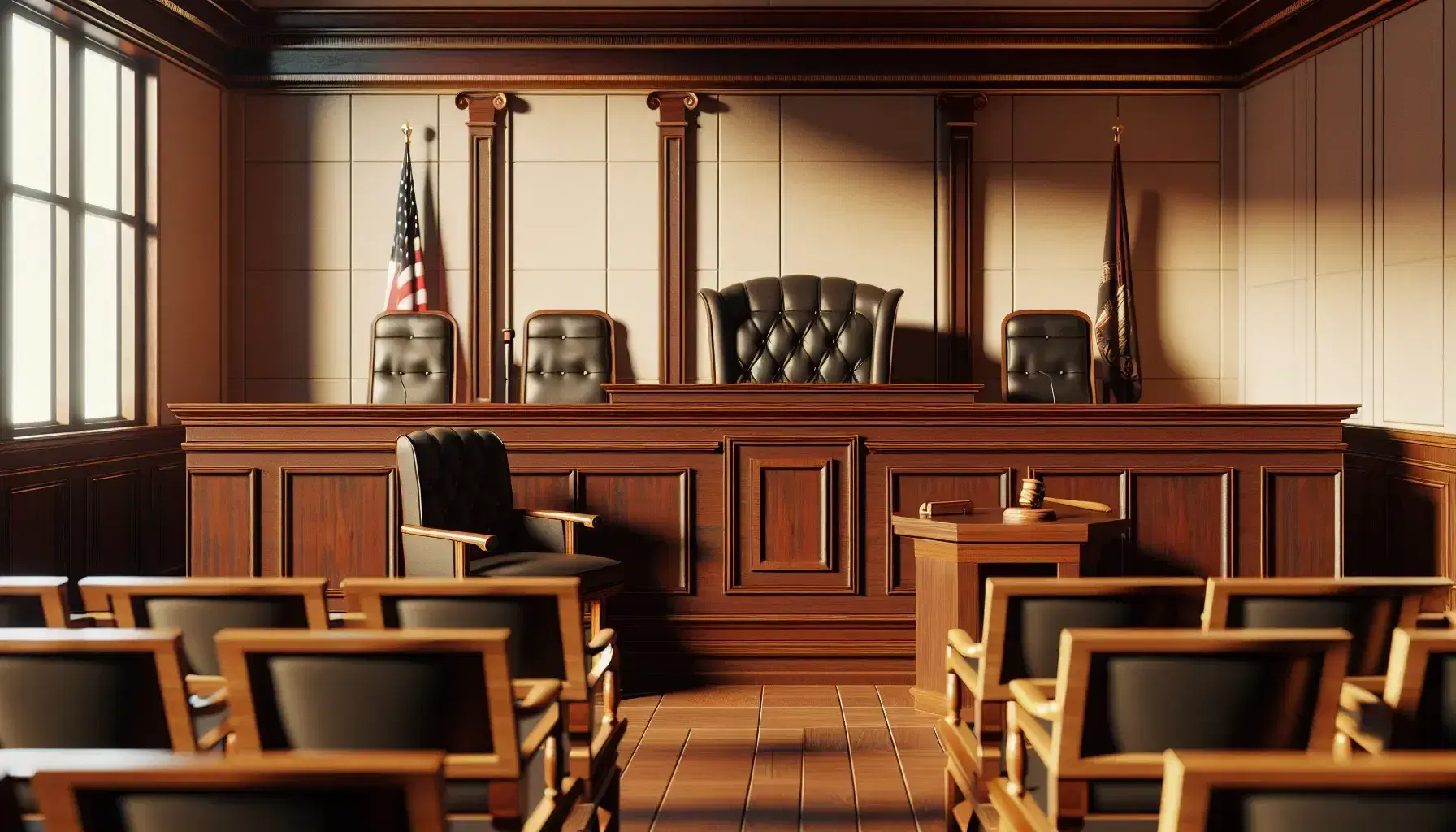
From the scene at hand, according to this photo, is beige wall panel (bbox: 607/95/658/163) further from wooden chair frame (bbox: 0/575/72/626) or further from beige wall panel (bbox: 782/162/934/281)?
wooden chair frame (bbox: 0/575/72/626)

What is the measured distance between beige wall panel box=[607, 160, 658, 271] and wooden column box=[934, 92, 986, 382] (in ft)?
6.15

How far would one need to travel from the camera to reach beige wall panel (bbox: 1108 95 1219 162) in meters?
7.35

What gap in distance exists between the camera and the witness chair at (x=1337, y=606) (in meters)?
2.03

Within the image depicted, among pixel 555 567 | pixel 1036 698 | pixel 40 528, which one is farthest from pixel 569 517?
pixel 1036 698

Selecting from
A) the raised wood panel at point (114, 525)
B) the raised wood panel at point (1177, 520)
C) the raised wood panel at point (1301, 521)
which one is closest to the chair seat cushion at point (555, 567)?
the raised wood panel at point (1177, 520)

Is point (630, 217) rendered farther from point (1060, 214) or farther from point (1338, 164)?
point (1338, 164)

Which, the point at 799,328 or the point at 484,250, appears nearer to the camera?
the point at 799,328

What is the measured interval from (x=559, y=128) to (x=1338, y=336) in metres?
4.70

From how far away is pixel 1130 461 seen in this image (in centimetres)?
455

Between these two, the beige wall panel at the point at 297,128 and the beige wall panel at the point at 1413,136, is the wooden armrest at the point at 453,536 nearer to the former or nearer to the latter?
the beige wall panel at the point at 297,128

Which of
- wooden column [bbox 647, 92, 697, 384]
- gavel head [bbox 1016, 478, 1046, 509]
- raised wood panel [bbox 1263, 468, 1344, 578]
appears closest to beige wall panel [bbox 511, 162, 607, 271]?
wooden column [bbox 647, 92, 697, 384]

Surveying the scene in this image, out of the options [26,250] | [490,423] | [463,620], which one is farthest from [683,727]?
[26,250]

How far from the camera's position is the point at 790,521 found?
4.50 metres

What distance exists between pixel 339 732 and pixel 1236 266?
276 inches
